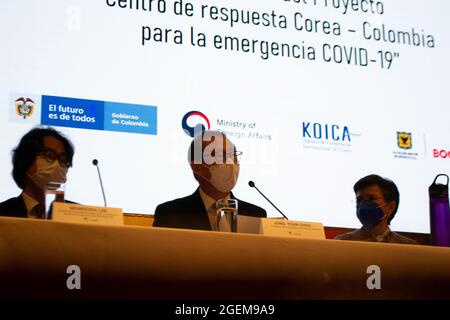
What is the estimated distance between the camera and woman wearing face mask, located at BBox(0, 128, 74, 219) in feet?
8.66

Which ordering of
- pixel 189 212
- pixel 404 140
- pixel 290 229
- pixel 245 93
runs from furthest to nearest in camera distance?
pixel 404 140 < pixel 245 93 < pixel 189 212 < pixel 290 229

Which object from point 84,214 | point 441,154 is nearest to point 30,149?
point 84,214

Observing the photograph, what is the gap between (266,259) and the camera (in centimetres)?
239

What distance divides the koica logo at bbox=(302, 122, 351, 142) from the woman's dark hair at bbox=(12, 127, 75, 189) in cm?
90

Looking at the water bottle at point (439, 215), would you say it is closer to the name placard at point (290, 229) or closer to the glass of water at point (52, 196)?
the name placard at point (290, 229)

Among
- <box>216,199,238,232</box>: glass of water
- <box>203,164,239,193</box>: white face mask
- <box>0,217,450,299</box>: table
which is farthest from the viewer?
<box>203,164,239,193</box>: white face mask

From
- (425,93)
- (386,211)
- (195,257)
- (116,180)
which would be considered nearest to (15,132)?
(116,180)

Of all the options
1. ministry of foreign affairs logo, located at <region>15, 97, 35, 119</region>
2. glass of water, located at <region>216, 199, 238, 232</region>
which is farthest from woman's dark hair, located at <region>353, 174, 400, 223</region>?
ministry of foreign affairs logo, located at <region>15, 97, 35, 119</region>

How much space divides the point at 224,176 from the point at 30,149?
69cm

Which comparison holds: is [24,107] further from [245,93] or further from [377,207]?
[377,207]

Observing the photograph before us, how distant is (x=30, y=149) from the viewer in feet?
8.86

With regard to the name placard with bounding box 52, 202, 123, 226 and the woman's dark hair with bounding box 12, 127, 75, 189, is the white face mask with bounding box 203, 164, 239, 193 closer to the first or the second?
the woman's dark hair with bounding box 12, 127, 75, 189

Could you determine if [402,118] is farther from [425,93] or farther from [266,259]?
[266,259]

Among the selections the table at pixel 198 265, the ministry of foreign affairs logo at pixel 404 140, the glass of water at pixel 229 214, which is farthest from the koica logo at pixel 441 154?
the glass of water at pixel 229 214
